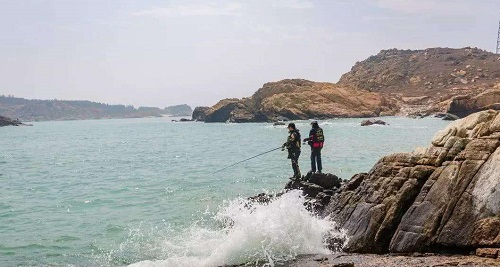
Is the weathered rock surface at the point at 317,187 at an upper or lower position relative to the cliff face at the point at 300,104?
lower

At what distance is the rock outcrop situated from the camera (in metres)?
11.1

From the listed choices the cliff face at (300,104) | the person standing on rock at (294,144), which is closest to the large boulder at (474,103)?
the cliff face at (300,104)

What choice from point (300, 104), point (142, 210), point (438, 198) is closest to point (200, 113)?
point (300, 104)

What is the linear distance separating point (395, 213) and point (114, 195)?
65.7 ft

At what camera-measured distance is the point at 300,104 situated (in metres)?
137

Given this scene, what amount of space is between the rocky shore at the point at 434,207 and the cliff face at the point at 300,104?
120 meters

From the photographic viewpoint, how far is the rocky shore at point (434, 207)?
35.6ft

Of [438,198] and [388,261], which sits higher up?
[438,198]

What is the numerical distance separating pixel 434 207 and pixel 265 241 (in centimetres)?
460

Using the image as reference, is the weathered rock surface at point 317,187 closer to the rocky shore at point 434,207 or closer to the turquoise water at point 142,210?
the turquoise water at point 142,210

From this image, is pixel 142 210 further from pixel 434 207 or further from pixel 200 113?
pixel 200 113

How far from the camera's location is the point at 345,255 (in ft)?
40.2

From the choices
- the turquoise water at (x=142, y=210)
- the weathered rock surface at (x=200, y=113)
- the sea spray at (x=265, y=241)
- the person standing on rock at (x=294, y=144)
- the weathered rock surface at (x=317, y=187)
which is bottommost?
the turquoise water at (x=142, y=210)

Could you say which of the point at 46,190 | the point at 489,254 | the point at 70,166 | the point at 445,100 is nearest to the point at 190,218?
the point at 489,254
